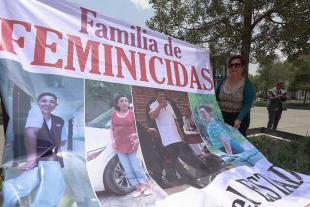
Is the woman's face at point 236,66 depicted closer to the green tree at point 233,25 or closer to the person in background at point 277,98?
the green tree at point 233,25

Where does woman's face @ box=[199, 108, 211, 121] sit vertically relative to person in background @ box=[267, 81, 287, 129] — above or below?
below

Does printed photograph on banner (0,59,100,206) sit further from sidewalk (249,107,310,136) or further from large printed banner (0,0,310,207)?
sidewalk (249,107,310,136)

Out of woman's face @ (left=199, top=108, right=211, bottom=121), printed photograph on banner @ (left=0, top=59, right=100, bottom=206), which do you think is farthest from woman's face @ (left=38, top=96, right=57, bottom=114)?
woman's face @ (left=199, top=108, right=211, bottom=121)

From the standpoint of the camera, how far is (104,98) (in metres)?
2.30

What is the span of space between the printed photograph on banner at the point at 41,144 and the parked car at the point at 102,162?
0.06 meters

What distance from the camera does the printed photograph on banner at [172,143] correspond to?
7.52 feet

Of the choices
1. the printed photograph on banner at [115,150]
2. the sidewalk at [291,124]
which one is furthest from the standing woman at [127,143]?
the sidewalk at [291,124]

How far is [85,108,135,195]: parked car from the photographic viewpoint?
1.93 m

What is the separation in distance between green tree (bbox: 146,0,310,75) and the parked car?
3.39 m

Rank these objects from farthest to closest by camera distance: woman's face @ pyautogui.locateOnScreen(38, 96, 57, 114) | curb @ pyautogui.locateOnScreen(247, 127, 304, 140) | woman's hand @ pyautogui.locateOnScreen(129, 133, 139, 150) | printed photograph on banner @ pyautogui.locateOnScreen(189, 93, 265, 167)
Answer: curb @ pyautogui.locateOnScreen(247, 127, 304, 140) → printed photograph on banner @ pyautogui.locateOnScreen(189, 93, 265, 167) → woman's hand @ pyautogui.locateOnScreen(129, 133, 139, 150) → woman's face @ pyautogui.locateOnScreen(38, 96, 57, 114)

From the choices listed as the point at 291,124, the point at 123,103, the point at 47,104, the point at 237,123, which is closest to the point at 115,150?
the point at 123,103

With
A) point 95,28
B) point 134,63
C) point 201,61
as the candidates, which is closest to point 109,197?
point 134,63

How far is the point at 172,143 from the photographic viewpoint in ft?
8.60

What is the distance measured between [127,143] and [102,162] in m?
0.29
